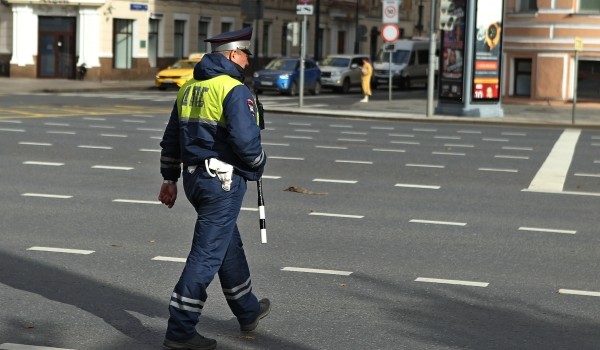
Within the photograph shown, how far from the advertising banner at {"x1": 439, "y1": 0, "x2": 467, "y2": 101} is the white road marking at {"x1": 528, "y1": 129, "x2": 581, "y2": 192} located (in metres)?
8.13

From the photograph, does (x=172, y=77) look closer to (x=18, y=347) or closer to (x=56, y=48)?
(x=56, y=48)

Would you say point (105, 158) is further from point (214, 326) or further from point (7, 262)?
point (214, 326)

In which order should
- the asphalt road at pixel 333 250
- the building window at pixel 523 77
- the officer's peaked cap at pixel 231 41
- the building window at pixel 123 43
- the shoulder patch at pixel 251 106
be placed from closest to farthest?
Answer: 1. the shoulder patch at pixel 251 106
2. the officer's peaked cap at pixel 231 41
3. the asphalt road at pixel 333 250
4. the building window at pixel 523 77
5. the building window at pixel 123 43

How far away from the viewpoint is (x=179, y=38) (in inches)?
2299

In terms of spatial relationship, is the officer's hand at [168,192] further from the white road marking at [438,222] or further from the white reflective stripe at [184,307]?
the white road marking at [438,222]

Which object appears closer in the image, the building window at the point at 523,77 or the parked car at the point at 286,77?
the building window at the point at 523,77

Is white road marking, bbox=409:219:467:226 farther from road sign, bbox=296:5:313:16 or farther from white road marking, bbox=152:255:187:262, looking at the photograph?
road sign, bbox=296:5:313:16

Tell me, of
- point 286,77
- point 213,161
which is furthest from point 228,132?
point 286,77

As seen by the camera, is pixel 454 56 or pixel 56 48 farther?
pixel 56 48

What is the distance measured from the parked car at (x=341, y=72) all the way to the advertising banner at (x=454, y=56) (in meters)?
17.5

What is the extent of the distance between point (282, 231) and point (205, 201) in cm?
434

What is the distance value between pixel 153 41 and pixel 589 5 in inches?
904

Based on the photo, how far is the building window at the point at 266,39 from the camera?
64875mm

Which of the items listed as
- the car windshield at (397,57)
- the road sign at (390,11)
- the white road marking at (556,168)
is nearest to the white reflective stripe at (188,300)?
the white road marking at (556,168)
